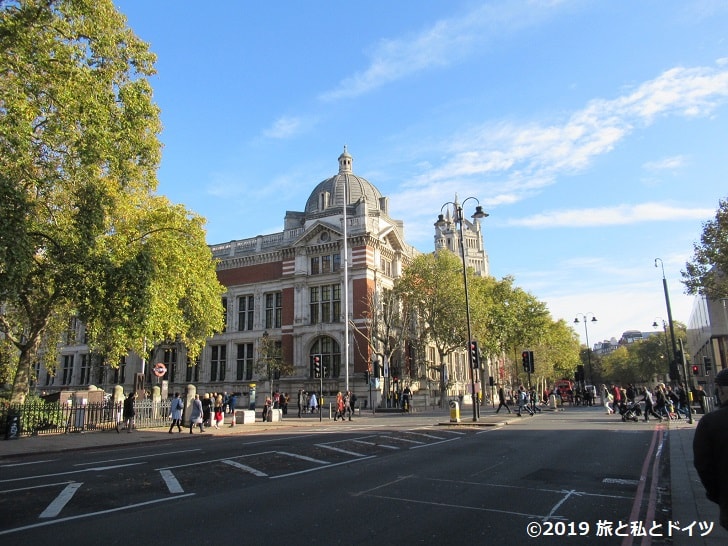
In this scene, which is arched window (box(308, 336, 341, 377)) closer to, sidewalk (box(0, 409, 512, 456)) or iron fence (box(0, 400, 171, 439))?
iron fence (box(0, 400, 171, 439))

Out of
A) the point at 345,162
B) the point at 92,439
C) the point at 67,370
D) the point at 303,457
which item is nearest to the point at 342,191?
the point at 345,162

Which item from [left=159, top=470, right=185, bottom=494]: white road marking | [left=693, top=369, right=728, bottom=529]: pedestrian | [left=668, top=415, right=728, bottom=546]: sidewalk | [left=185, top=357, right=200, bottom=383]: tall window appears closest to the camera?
[left=693, top=369, right=728, bottom=529]: pedestrian

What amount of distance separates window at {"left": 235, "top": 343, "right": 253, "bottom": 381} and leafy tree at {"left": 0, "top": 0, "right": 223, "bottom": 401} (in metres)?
26.6

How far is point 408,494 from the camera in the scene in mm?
A: 8773

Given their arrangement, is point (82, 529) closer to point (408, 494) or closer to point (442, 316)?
point (408, 494)

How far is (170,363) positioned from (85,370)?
1307cm

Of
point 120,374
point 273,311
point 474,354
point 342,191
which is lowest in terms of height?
point 474,354

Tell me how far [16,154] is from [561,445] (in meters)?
19.4

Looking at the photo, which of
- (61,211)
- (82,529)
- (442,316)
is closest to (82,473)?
(82,529)

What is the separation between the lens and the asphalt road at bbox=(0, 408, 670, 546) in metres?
6.53

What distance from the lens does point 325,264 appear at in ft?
160

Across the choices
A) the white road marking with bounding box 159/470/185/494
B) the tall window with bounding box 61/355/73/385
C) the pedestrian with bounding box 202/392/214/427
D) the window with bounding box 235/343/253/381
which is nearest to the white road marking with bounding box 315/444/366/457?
the white road marking with bounding box 159/470/185/494

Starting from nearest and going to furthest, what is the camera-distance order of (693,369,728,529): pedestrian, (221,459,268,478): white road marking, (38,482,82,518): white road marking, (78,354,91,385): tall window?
(693,369,728,529): pedestrian, (38,482,82,518): white road marking, (221,459,268,478): white road marking, (78,354,91,385): tall window

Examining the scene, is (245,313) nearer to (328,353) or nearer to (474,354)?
(328,353)
